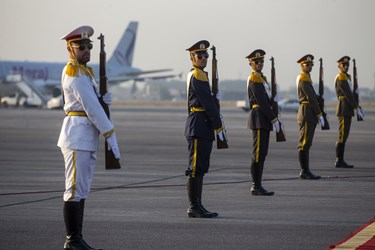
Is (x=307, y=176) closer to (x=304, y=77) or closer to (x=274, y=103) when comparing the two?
(x=304, y=77)

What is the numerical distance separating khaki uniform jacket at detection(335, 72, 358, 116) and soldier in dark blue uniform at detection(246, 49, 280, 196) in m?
5.04

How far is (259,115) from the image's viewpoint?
14.1 m

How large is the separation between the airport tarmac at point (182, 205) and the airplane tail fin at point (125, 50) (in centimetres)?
8181

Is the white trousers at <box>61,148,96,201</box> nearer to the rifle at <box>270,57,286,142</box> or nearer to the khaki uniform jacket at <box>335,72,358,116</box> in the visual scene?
the rifle at <box>270,57,286,142</box>

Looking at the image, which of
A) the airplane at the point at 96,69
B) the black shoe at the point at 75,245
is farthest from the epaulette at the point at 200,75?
the airplane at the point at 96,69

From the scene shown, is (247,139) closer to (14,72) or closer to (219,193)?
(219,193)

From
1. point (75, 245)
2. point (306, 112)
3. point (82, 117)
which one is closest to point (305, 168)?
point (306, 112)

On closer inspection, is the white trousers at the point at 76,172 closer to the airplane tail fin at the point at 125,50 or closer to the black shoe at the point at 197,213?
the black shoe at the point at 197,213

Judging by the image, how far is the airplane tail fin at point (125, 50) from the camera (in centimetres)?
10400

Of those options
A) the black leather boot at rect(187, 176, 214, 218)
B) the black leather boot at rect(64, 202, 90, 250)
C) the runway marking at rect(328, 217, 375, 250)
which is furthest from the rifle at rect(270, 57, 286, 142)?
the black leather boot at rect(64, 202, 90, 250)

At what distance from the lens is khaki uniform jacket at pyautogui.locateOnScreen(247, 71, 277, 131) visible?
1407 centimetres

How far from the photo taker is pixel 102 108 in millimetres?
9344

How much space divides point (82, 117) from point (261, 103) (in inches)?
201

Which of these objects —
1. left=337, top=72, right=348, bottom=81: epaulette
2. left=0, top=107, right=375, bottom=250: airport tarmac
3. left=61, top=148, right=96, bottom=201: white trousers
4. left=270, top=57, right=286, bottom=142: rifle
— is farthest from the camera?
left=337, top=72, right=348, bottom=81: epaulette
